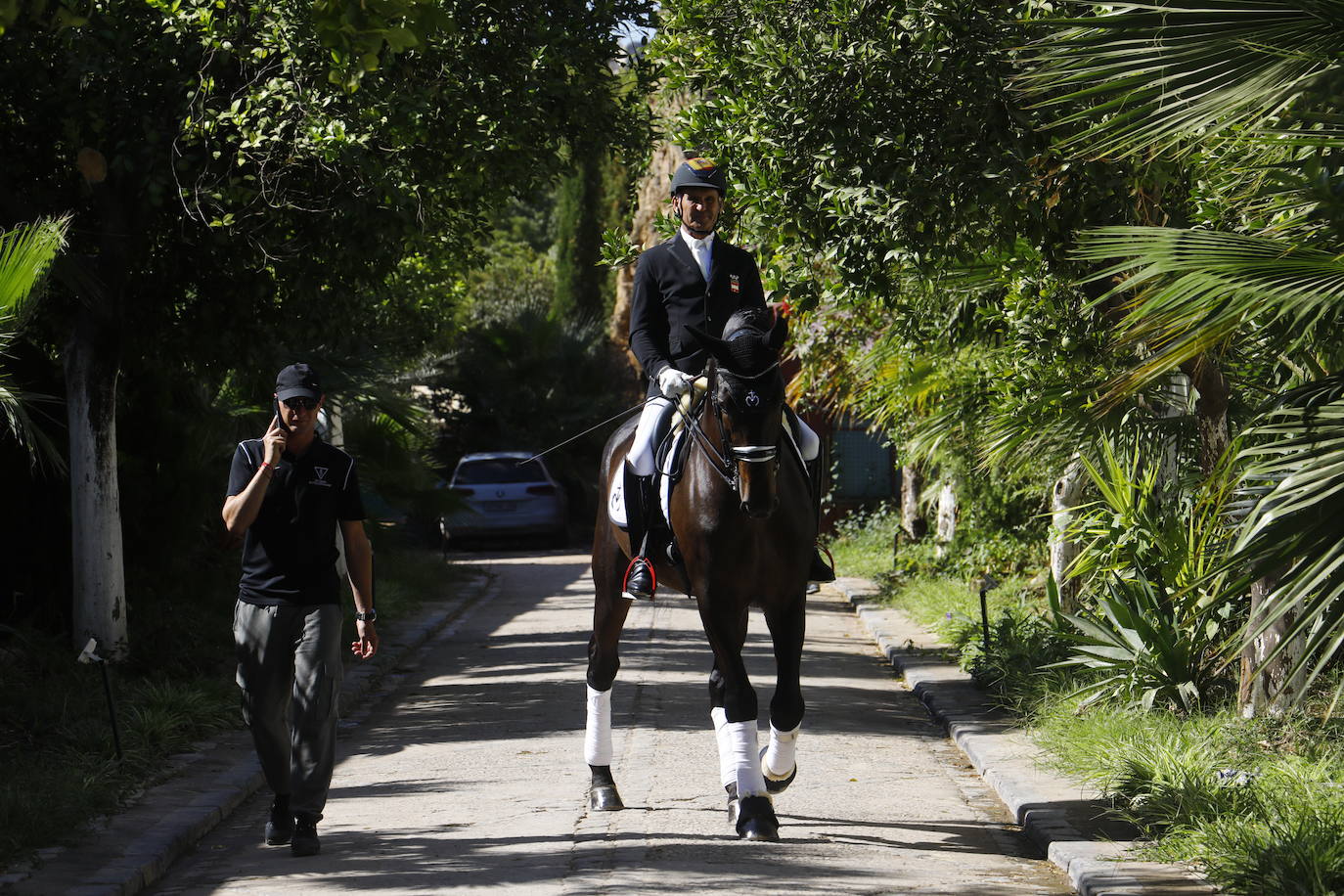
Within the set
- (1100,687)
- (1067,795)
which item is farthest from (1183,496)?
(1067,795)

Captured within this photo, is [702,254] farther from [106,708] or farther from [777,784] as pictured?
[106,708]

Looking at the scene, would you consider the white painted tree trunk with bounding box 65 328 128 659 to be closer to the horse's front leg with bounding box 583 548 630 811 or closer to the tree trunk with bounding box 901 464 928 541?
the horse's front leg with bounding box 583 548 630 811

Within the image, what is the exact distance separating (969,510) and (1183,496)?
8530 mm

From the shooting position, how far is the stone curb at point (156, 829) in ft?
21.2

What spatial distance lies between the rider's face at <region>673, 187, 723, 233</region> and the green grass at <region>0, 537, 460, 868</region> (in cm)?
410

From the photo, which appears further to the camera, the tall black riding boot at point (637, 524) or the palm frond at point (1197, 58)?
the tall black riding boot at point (637, 524)

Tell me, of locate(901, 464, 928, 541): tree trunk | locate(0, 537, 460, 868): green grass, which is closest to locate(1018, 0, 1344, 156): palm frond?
locate(0, 537, 460, 868): green grass

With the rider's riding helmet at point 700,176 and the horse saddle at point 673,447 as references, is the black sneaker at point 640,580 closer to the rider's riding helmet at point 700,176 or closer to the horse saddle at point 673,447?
the horse saddle at point 673,447

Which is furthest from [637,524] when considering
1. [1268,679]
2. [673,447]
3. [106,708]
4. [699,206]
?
[106,708]

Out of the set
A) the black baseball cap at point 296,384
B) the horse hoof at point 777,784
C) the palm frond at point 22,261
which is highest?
the palm frond at point 22,261

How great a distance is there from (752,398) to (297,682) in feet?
7.70

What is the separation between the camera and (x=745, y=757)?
7031mm

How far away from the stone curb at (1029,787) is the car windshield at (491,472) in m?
16.7

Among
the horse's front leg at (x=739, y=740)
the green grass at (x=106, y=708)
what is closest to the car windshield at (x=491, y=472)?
the green grass at (x=106, y=708)
